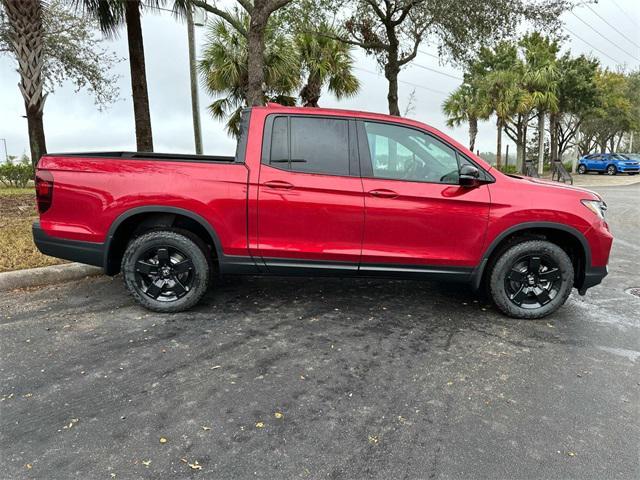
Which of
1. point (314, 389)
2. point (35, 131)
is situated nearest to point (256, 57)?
point (35, 131)

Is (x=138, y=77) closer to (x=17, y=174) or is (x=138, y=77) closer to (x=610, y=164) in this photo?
(x=17, y=174)

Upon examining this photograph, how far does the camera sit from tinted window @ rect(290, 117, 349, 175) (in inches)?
160

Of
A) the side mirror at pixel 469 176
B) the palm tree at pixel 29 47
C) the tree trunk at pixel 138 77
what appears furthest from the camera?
the palm tree at pixel 29 47

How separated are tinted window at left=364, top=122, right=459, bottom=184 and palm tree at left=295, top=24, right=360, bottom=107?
12.6 meters

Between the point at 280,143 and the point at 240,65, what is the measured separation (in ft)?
40.2

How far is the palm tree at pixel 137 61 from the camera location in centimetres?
958

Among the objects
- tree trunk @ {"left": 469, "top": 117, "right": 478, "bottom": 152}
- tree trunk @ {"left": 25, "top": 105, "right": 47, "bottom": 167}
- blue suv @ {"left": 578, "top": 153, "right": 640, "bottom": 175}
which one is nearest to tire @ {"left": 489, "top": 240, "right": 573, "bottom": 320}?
tree trunk @ {"left": 25, "top": 105, "right": 47, "bottom": 167}

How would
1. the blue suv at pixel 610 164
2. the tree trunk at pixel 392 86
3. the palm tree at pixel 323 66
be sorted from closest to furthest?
the tree trunk at pixel 392 86
the palm tree at pixel 323 66
the blue suv at pixel 610 164

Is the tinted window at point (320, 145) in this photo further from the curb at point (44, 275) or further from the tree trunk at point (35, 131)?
the tree trunk at point (35, 131)

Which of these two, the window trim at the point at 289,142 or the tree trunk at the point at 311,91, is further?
the tree trunk at the point at 311,91

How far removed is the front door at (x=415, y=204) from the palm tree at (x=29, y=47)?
956 cm

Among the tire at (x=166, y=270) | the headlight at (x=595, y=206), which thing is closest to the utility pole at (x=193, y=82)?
the tire at (x=166, y=270)

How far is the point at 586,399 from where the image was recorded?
293 centimetres

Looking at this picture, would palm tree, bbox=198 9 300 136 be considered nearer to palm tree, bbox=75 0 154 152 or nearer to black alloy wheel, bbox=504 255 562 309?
palm tree, bbox=75 0 154 152
